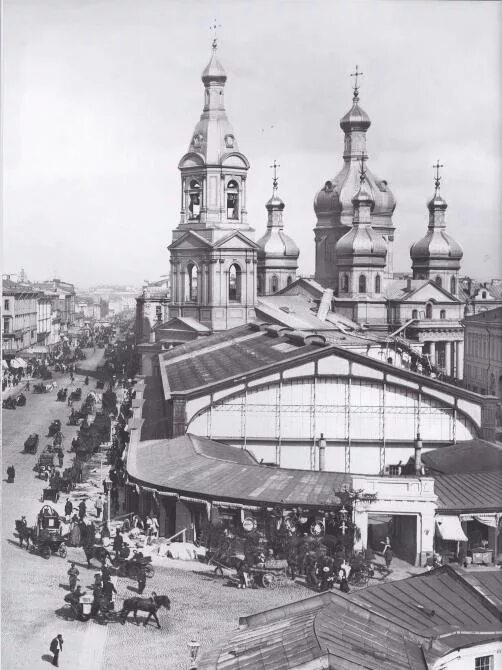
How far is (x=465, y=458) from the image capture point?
38.4m

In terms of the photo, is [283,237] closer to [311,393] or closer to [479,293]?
[479,293]

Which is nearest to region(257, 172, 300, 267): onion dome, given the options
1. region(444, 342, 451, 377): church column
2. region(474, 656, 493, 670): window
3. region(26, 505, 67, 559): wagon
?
region(444, 342, 451, 377): church column

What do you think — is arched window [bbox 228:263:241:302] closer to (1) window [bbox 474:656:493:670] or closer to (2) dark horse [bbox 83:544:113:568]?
(2) dark horse [bbox 83:544:113:568]

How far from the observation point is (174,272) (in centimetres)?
7225

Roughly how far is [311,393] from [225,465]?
21.4 feet

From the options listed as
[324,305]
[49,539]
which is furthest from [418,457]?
[324,305]

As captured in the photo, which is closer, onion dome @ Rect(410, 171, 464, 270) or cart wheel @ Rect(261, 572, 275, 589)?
cart wheel @ Rect(261, 572, 275, 589)

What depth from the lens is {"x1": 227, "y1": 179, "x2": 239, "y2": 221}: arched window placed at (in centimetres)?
7031

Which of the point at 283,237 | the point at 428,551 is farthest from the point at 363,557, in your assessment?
the point at 283,237

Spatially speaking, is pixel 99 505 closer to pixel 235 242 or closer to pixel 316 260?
pixel 235 242

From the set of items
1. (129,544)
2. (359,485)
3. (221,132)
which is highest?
(221,132)

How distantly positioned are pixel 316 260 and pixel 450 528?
2819 inches

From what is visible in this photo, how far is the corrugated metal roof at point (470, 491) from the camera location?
102 ft

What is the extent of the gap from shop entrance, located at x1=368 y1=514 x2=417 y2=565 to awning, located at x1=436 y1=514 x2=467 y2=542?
38.4 inches
